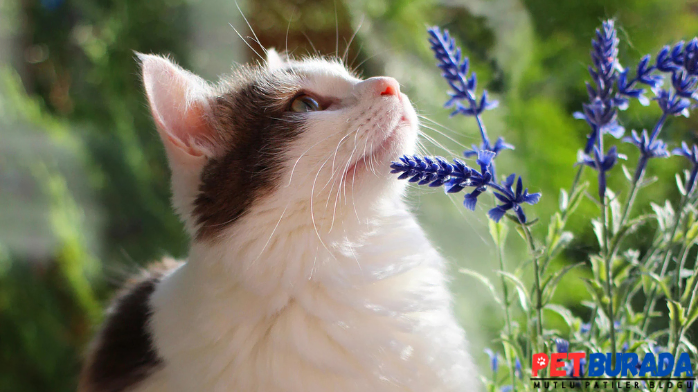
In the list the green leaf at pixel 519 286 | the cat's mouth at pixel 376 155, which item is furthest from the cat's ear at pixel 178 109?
the green leaf at pixel 519 286

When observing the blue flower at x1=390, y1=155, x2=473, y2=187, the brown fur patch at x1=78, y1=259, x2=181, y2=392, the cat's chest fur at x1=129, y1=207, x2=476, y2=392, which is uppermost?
the blue flower at x1=390, y1=155, x2=473, y2=187

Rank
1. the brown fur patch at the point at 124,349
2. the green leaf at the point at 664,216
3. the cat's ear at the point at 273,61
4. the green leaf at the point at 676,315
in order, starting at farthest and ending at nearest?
the cat's ear at the point at 273,61 < the brown fur patch at the point at 124,349 < the green leaf at the point at 664,216 < the green leaf at the point at 676,315

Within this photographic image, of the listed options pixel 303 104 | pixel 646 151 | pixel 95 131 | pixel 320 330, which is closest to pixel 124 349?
pixel 320 330

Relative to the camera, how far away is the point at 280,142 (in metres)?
0.77

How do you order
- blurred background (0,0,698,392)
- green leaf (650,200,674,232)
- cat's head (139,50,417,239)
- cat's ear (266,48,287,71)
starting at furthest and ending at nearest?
1. blurred background (0,0,698,392)
2. cat's ear (266,48,287,71)
3. cat's head (139,50,417,239)
4. green leaf (650,200,674,232)

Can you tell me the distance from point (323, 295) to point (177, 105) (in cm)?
37

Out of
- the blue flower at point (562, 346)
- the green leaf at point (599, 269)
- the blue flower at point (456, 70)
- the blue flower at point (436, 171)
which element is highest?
the blue flower at point (456, 70)

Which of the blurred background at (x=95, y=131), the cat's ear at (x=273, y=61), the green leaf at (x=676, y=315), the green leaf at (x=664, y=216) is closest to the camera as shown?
the green leaf at (x=676, y=315)

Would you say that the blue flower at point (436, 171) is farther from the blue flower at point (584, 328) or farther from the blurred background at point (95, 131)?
the blurred background at point (95, 131)

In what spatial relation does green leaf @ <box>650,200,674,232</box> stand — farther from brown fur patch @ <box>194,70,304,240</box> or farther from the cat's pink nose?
brown fur patch @ <box>194,70,304,240</box>

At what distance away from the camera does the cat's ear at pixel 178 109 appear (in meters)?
0.72

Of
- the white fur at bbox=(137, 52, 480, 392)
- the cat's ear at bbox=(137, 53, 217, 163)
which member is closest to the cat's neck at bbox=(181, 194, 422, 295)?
the white fur at bbox=(137, 52, 480, 392)

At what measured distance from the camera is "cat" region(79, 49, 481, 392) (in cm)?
70

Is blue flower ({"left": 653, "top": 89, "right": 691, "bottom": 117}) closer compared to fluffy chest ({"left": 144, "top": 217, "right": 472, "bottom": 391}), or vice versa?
blue flower ({"left": 653, "top": 89, "right": 691, "bottom": 117})
